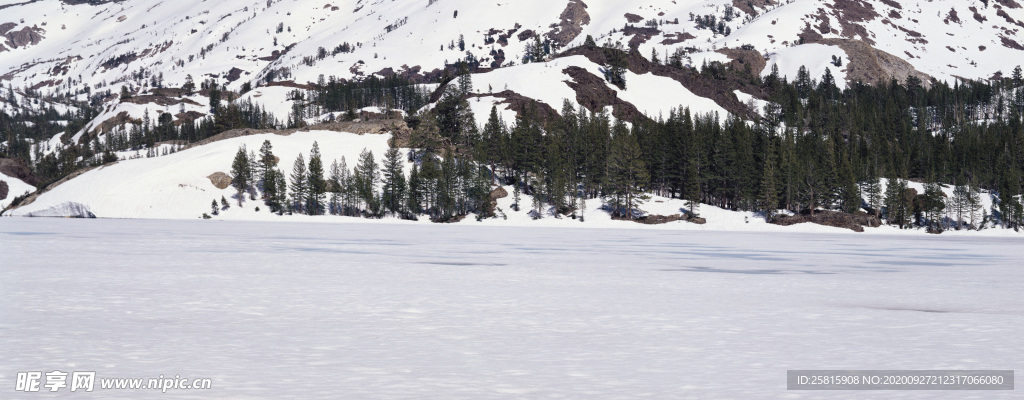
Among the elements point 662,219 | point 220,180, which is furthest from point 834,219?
point 220,180

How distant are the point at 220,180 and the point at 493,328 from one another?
15570cm

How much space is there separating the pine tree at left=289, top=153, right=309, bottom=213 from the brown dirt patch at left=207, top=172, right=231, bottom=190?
48.8 feet

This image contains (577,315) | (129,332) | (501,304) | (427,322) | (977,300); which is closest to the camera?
(129,332)

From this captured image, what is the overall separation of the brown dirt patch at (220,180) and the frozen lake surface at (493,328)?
129093 mm

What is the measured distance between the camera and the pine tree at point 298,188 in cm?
15175

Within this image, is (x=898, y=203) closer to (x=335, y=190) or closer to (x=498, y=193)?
(x=498, y=193)

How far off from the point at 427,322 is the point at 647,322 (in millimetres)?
5626

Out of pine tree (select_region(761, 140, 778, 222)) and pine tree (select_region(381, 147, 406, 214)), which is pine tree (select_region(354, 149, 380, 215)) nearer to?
pine tree (select_region(381, 147, 406, 214))

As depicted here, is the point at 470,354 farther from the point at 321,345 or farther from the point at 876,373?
the point at 876,373

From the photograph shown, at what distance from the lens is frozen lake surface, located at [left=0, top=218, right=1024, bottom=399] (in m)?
12.3

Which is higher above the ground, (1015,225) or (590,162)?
(590,162)

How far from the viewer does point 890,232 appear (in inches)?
4995

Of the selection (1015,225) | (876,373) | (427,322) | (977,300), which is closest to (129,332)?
(427,322)

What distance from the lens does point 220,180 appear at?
160875mm
